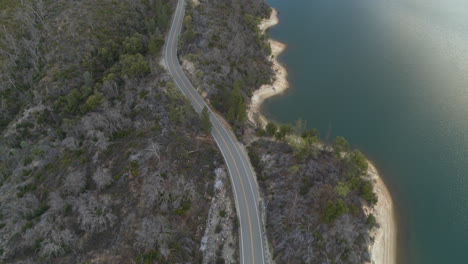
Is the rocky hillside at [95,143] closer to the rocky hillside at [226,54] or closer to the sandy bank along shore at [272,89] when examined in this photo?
the rocky hillside at [226,54]

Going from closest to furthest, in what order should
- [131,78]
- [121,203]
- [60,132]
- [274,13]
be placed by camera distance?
[121,203], [60,132], [131,78], [274,13]

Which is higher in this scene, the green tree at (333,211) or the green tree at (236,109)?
the green tree at (236,109)

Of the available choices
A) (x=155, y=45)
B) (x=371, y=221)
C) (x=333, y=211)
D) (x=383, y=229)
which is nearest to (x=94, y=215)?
(x=333, y=211)

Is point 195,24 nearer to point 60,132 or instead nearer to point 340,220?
point 60,132

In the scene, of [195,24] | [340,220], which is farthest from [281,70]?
[340,220]

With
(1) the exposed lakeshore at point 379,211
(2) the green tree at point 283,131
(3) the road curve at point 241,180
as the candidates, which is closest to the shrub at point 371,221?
(1) the exposed lakeshore at point 379,211

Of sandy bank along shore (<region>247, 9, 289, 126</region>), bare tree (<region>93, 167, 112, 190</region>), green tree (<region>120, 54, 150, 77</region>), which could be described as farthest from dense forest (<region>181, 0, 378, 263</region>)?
bare tree (<region>93, 167, 112, 190</region>)

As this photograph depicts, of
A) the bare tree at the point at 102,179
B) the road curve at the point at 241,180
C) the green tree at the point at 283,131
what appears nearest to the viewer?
the road curve at the point at 241,180

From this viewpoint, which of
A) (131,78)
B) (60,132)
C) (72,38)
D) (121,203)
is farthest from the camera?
(72,38)

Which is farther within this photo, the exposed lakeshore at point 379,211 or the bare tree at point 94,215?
the exposed lakeshore at point 379,211
